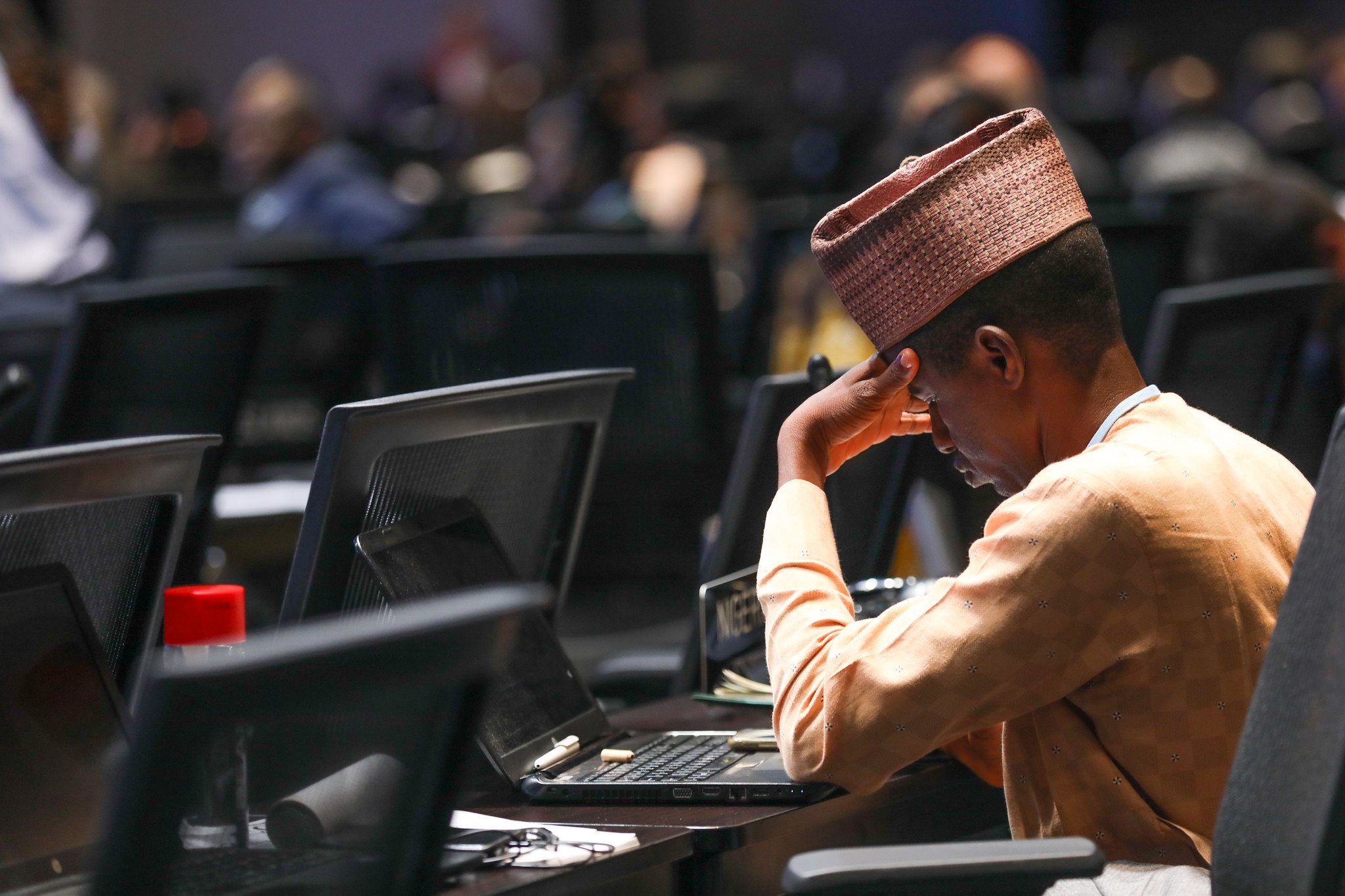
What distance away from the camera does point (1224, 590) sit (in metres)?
1.45

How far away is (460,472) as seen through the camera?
5.81 feet

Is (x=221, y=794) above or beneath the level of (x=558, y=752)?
above

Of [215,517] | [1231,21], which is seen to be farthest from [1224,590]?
[1231,21]

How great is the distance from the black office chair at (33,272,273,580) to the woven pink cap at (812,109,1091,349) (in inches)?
48.6

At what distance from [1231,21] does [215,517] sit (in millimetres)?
13795

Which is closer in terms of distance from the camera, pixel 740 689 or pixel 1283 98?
pixel 740 689

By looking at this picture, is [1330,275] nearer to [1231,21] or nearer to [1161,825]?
[1161,825]

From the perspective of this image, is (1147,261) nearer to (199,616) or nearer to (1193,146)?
(199,616)

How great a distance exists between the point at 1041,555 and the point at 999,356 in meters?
0.19

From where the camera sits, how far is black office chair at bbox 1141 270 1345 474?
2.42 m

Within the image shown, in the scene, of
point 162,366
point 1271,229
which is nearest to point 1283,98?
point 1271,229

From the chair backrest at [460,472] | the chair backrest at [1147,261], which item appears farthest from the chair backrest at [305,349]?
the chair backrest at [460,472]

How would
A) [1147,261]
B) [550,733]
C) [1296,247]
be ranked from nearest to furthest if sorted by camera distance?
[550,733] → [1296,247] → [1147,261]

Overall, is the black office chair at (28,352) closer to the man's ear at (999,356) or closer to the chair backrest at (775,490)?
the chair backrest at (775,490)
